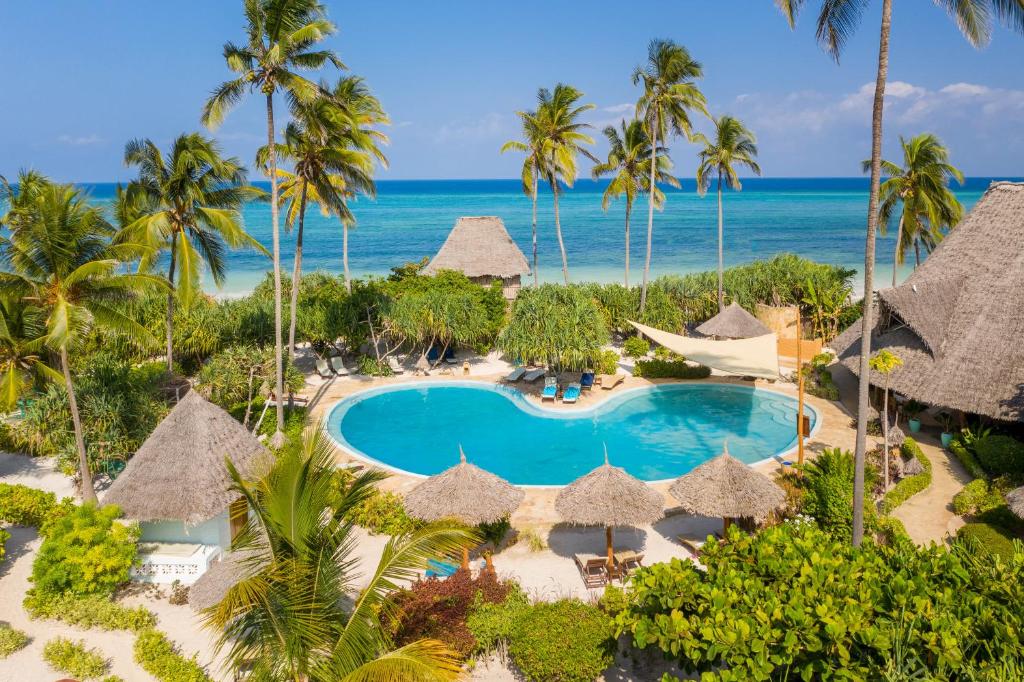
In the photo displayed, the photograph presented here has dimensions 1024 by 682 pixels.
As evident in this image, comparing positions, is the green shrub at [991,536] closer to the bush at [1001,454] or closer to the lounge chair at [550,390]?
the bush at [1001,454]

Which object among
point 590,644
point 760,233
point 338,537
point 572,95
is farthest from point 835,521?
point 760,233

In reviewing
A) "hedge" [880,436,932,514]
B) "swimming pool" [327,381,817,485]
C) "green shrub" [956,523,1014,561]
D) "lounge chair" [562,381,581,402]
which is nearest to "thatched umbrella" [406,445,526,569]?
"swimming pool" [327,381,817,485]

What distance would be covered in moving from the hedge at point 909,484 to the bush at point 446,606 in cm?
773

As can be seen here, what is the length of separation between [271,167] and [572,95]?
1373cm

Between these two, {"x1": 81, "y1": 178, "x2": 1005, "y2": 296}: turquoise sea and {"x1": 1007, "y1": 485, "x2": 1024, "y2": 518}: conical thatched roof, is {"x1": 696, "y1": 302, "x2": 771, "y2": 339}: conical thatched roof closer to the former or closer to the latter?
{"x1": 1007, "y1": 485, "x2": 1024, "y2": 518}: conical thatched roof

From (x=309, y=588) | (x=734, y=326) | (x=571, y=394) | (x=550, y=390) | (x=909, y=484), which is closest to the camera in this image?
(x=309, y=588)

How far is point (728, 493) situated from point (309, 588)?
24.5 ft

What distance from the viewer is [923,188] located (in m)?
21.4

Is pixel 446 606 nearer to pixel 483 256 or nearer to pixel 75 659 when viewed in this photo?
pixel 75 659

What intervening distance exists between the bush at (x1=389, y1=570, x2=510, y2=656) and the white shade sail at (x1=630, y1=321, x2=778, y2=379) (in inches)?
422

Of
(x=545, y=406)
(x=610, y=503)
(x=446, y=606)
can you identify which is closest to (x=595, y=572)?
(x=610, y=503)

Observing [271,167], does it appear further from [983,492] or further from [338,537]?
[983,492]

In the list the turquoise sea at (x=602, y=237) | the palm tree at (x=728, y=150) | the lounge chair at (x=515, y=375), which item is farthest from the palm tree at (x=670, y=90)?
the turquoise sea at (x=602, y=237)

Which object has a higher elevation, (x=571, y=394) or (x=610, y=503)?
(x=610, y=503)
